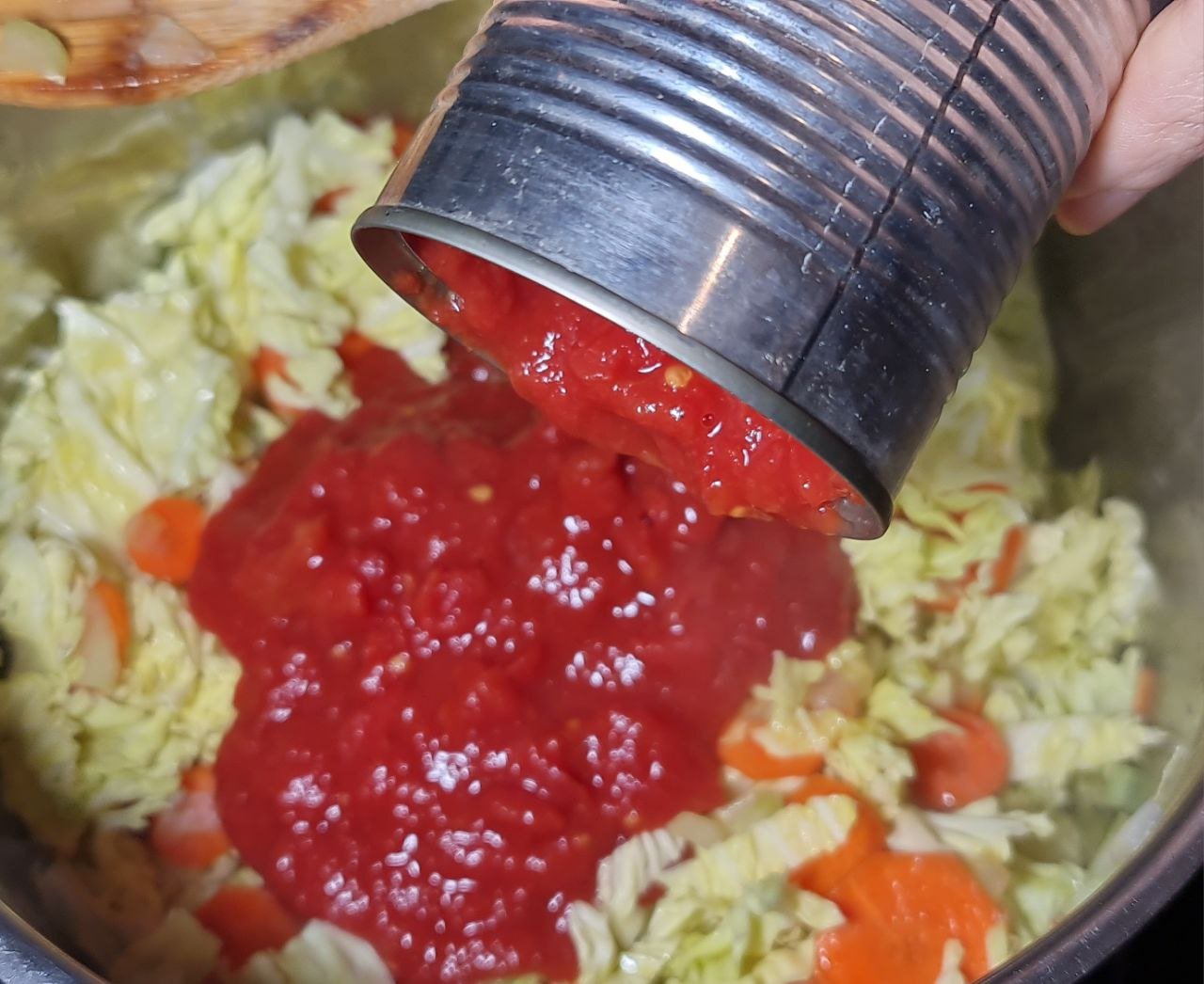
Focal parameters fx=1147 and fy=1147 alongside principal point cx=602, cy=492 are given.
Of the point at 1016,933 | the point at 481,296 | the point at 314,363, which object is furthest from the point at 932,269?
the point at 314,363

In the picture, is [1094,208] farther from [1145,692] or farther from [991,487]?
[1145,692]

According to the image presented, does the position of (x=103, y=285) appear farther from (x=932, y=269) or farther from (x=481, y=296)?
(x=932, y=269)

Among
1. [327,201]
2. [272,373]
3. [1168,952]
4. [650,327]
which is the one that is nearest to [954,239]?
[650,327]

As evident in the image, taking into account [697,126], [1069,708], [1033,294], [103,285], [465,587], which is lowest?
[465,587]

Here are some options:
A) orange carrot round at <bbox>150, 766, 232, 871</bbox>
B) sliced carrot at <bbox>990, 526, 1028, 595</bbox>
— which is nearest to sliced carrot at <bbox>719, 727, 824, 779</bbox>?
sliced carrot at <bbox>990, 526, 1028, 595</bbox>

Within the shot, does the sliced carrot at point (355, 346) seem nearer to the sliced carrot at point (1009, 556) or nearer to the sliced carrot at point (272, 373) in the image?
the sliced carrot at point (272, 373)
